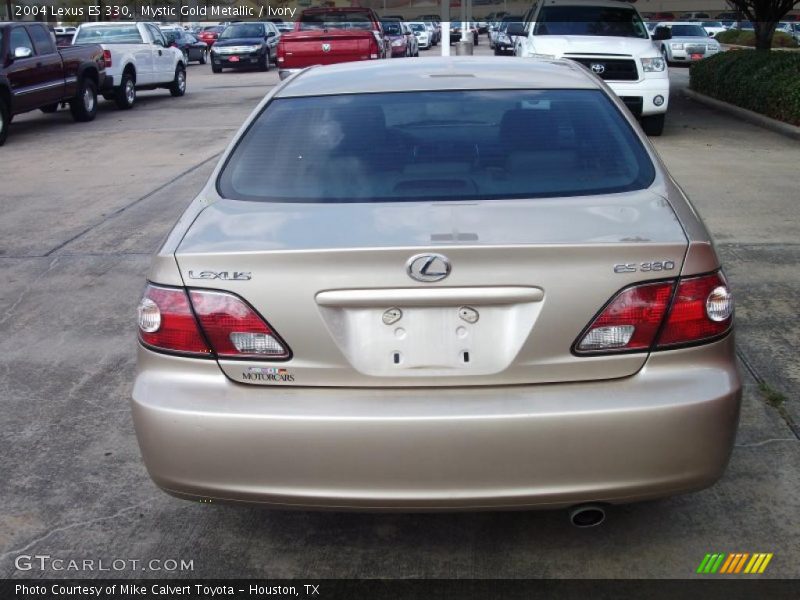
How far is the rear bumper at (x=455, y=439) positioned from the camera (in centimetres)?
296

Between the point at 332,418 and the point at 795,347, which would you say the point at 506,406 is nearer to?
the point at 332,418

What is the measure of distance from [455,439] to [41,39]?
50.6 ft

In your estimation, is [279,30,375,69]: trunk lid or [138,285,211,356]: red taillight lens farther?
[279,30,375,69]: trunk lid

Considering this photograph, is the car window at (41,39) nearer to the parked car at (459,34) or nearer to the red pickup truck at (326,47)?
the red pickup truck at (326,47)

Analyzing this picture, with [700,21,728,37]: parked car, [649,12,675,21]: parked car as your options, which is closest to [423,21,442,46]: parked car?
[700,21,728,37]: parked car

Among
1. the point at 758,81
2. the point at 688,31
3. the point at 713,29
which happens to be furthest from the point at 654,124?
the point at 713,29

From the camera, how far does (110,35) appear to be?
70.0 feet

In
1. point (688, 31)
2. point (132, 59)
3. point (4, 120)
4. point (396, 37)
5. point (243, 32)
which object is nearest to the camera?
point (4, 120)

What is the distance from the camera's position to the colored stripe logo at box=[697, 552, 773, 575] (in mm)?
3449

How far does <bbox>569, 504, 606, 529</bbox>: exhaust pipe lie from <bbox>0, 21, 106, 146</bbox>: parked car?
13.6 metres

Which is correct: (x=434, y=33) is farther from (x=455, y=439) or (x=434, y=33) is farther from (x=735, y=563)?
(x=455, y=439)

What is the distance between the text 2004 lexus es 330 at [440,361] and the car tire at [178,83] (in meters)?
20.3

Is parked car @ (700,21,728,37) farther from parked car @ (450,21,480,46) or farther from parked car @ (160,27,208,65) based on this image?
parked car @ (160,27,208,65)
